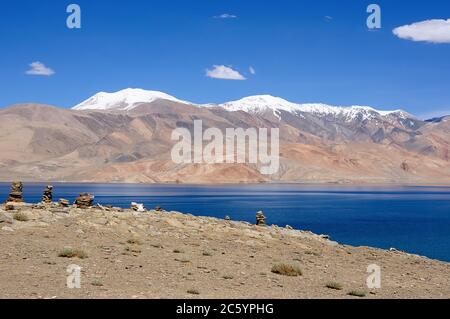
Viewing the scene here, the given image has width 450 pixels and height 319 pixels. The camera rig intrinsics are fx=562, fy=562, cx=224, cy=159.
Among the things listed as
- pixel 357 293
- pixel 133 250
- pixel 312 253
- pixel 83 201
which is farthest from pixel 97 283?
pixel 83 201

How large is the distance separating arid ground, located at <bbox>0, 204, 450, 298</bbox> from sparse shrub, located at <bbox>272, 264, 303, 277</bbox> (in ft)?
0.25

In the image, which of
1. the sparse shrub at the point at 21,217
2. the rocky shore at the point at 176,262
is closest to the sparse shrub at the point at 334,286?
the rocky shore at the point at 176,262

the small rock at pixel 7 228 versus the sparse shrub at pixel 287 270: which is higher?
the small rock at pixel 7 228

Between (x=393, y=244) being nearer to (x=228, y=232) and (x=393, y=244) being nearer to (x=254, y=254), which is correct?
(x=228, y=232)

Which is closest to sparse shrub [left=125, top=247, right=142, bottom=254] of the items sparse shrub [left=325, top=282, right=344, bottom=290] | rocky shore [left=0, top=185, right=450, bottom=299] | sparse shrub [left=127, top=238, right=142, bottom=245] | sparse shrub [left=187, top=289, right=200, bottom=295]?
rocky shore [left=0, top=185, right=450, bottom=299]

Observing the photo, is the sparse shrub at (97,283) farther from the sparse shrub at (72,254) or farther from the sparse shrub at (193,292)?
the sparse shrub at (72,254)

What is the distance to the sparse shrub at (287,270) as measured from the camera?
20047 millimetres

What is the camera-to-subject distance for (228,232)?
30953 mm

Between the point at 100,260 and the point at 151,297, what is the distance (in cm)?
593

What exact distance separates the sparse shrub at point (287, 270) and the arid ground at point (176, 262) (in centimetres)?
8

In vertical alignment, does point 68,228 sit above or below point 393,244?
above

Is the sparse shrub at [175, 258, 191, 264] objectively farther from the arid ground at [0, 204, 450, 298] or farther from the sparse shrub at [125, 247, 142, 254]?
A: the sparse shrub at [125, 247, 142, 254]

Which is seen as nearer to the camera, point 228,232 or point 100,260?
point 100,260
